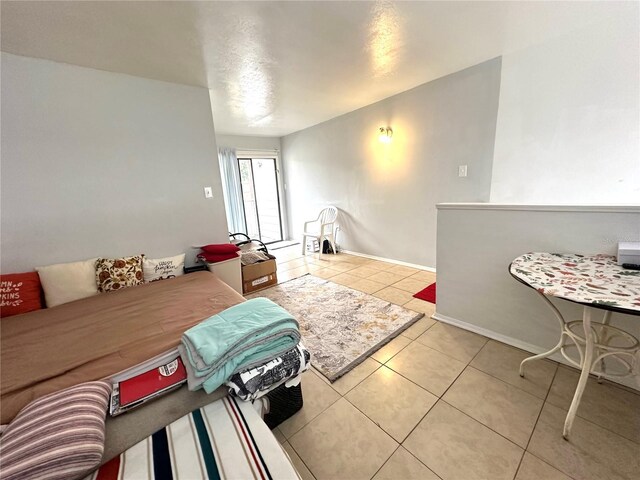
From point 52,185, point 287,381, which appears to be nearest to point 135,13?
point 52,185

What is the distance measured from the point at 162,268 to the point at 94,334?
0.97 m

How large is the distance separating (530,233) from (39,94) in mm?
3737

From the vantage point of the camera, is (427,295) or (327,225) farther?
(327,225)

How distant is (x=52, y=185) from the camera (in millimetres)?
2012

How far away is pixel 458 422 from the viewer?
1315mm

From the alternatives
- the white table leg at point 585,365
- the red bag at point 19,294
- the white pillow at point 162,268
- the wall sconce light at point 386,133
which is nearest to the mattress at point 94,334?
the red bag at point 19,294

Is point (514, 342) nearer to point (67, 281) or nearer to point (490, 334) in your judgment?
point (490, 334)

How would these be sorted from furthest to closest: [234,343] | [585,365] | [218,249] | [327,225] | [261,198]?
[261,198] < [327,225] < [218,249] < [585,365] < [234,343]

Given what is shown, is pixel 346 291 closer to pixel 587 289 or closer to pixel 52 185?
pixel 587 289

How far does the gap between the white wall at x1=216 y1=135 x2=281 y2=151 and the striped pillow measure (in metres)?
4.71

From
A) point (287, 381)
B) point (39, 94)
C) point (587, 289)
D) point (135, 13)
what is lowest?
point (287, 381)

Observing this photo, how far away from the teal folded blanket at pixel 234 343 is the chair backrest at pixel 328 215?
3.42 m

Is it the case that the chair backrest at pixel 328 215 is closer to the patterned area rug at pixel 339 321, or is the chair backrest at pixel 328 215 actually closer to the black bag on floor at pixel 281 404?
the patterned area rug at pixel 339 321

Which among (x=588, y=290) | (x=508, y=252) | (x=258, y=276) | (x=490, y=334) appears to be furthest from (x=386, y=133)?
(x=588, y=290)
